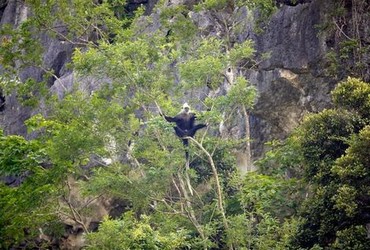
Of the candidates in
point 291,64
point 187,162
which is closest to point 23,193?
point 187,162

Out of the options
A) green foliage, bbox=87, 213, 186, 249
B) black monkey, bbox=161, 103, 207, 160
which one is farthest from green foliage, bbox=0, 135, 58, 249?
black monkey, bbox=161, 103, 207, 160

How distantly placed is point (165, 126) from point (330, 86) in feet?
16.6

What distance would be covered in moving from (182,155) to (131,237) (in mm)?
2922

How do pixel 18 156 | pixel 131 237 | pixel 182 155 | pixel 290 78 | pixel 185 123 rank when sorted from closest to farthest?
pixel 131 237 < pixel 18 156 < pixel 182 155 < pixel 185 123 < pixel 290 78

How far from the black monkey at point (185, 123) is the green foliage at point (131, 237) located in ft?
9.13

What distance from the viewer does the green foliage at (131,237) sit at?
10.1 m

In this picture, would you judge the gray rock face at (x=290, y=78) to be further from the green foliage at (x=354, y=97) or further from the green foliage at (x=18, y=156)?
the green foliage at (x=18, y=156)

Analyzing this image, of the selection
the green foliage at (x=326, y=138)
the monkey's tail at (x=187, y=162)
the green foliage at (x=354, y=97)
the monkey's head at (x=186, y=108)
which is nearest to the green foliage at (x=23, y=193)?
the monkey's tail at (x=187, y=162)

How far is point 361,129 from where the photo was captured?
1015cm

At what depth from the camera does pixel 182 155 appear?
12781mm

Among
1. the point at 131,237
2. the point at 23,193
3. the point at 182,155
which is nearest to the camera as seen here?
the point at 131,237

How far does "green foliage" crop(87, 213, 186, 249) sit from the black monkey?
2.78m

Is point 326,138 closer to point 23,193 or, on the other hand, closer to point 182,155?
point 182,155

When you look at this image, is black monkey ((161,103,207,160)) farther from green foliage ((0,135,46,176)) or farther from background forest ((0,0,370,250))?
green foliage ((0,135,46,176))
